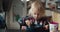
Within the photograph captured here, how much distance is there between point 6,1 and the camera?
101cm

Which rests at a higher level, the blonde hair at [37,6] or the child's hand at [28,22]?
the blonde hair at [37,6]

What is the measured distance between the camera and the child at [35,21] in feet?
3.16

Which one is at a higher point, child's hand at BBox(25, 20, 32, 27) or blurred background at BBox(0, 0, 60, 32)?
blurred background at BBox(0, 0, 60, 32)

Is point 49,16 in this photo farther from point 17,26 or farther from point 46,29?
point 17,26

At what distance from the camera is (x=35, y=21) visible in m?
0.99

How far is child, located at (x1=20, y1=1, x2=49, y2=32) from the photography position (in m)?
0.96

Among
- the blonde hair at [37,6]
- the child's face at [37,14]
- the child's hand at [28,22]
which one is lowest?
the child's hand at [28,22]

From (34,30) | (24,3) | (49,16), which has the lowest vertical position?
(34,30)

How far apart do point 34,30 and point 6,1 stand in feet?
1.15

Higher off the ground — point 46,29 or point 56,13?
point 56,13

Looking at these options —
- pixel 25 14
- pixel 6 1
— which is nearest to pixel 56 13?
pixel 25 14

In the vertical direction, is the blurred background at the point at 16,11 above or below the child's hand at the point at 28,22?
above

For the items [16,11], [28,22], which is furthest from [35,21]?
[16,11]

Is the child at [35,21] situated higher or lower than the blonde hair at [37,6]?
lower
